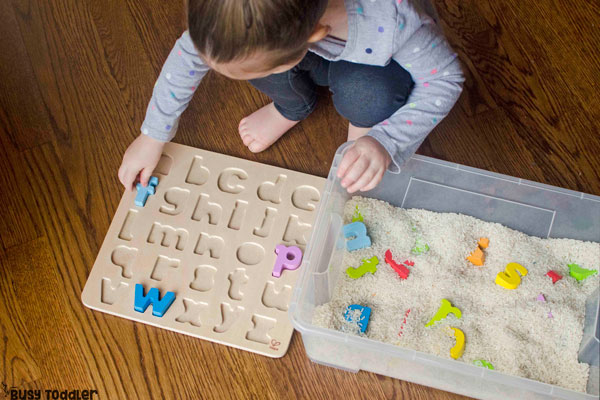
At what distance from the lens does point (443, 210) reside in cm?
93

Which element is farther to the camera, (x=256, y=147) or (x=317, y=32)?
(x=256, y=147)

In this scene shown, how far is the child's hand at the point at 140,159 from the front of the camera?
3.02 ft

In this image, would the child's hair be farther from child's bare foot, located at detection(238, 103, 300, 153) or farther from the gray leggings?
child's bare foot, located at detection(238, 103, 300, 153)

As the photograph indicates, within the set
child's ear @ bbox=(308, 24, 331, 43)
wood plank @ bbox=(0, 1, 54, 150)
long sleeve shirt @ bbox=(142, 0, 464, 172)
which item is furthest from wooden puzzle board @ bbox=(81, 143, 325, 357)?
child's ear @ bbox=(308, 24, 331, 43)

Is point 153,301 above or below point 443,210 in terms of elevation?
below

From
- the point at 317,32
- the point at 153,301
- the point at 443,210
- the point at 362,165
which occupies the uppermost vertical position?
the point at 317,32

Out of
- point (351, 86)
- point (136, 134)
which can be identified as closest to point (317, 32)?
point (351, 86)

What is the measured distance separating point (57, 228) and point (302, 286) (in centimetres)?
43

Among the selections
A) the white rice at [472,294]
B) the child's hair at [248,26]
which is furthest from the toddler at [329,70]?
the white rice at [472,294]

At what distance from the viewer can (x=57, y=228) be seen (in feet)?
3.16

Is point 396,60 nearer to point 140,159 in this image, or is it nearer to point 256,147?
point 256,147

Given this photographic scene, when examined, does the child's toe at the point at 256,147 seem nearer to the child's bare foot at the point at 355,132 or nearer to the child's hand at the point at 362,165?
the child's bare foot at the point at 355,132

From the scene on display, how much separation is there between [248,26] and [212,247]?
17.0 inches

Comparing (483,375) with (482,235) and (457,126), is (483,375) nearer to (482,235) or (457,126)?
(482,235)
